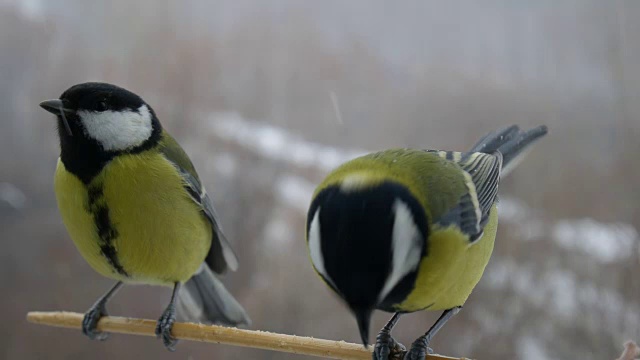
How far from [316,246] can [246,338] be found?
26cm

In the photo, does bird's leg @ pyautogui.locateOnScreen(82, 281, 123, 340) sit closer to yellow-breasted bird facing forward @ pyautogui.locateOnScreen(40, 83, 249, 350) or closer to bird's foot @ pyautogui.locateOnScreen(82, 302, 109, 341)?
bird's foot @ pyautogui.locateOnScreen(82, 302, 109, 341)

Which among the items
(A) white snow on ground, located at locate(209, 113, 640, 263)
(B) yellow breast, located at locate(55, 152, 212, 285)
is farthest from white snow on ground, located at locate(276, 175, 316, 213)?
(B) yellow breast, located at locate(55, 152, 212, 285)

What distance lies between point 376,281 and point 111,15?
124 cm

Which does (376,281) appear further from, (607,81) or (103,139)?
(607,81)

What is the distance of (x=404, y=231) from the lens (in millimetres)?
603

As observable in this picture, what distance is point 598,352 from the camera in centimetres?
121

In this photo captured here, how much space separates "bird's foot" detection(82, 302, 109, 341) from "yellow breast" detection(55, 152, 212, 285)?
0.12 meters

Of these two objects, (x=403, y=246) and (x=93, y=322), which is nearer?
(x=403, y=246)

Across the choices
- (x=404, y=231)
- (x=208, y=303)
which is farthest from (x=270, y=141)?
(x=404, y=231)

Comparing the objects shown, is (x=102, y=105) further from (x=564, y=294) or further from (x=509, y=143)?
(x=564, y=294)

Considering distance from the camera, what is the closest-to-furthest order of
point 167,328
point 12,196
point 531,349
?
point 167,328
point 531,349
point 12,196

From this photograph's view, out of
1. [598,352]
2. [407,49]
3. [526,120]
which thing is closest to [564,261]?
[598,352]

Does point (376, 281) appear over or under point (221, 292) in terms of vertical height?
over

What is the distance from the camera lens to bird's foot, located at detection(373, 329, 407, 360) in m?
0.75
